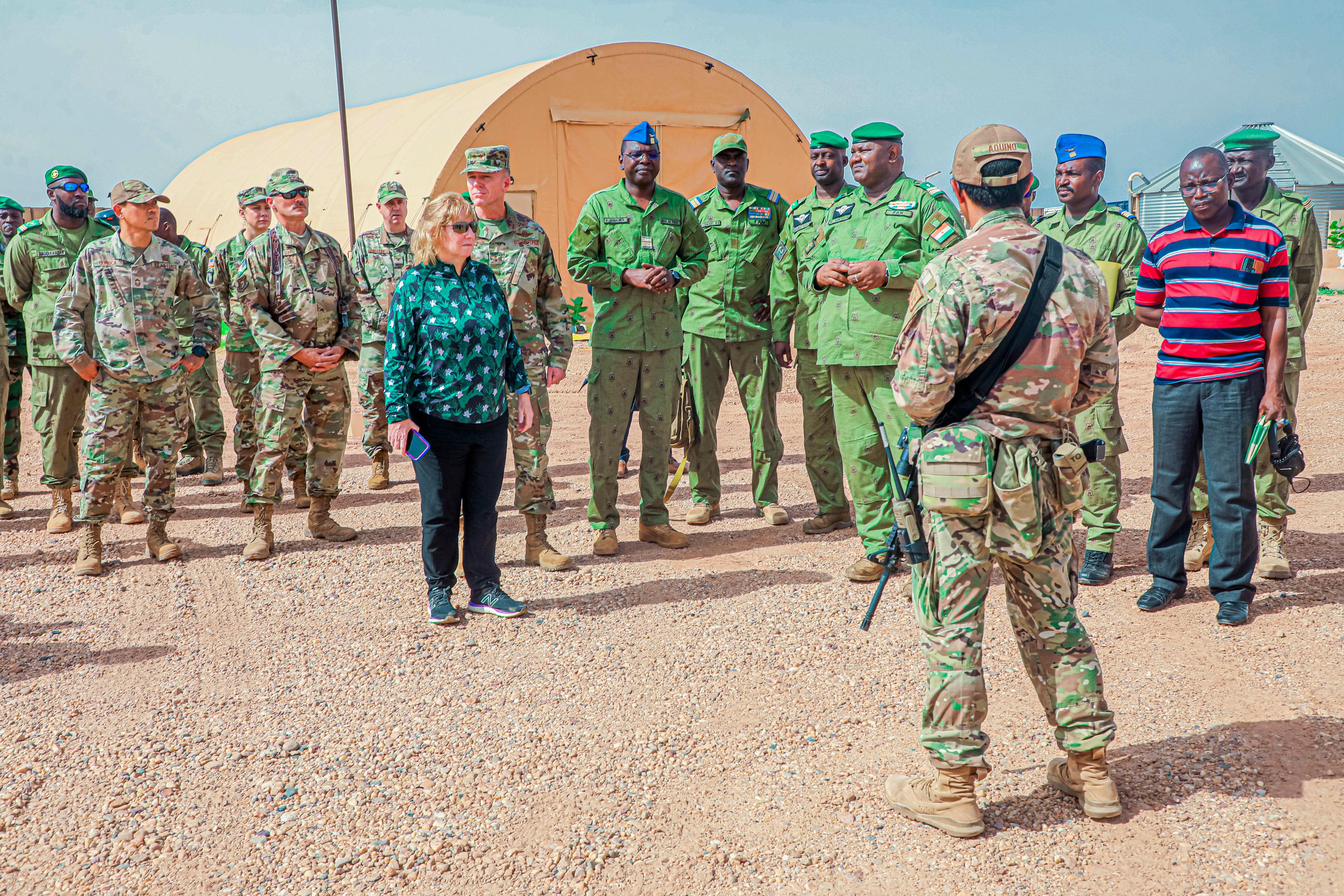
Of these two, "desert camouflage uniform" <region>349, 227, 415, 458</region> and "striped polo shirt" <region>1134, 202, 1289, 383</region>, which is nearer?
"striped polo shirt" <region>1134, 202, 1289, 383</region>

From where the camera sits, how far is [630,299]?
5.41 m

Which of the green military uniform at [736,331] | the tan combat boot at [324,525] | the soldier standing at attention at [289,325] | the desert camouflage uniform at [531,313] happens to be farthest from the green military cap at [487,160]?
the tan combat boot at [324,525]

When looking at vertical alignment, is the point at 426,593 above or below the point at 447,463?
below

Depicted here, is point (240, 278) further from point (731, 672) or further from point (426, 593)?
point (731, 672)

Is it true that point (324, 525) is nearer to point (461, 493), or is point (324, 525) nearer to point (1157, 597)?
point (461, 493)

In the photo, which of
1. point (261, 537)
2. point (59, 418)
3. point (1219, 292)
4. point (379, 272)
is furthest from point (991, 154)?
point (59, 418)

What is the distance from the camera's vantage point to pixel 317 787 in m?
3.09

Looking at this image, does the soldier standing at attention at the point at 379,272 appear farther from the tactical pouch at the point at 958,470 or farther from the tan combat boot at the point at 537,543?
the tactical pouch at the point at 958,470

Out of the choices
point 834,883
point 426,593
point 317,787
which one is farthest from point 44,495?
point 834,883

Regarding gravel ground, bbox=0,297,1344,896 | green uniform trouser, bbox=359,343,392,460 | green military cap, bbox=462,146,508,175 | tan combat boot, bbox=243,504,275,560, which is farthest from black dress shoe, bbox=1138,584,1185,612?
green uniform trouser, bbox=359,343,392,460

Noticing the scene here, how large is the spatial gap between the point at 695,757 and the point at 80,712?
2325 millimetres

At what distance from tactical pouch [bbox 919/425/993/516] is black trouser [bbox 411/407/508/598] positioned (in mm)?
2232

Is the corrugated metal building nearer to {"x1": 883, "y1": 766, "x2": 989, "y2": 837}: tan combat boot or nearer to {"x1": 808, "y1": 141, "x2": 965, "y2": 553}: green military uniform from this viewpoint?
{"x1": 808, "y1": 141, "x2": 965, "y2": 553}: green military uniform

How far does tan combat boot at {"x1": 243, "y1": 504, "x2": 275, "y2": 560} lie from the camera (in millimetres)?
5535
